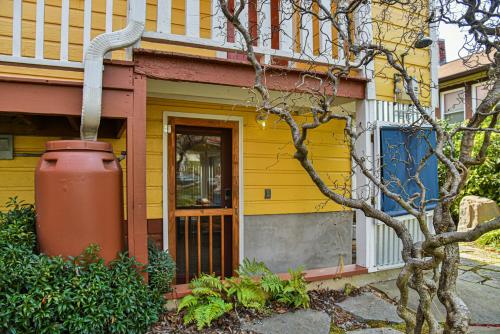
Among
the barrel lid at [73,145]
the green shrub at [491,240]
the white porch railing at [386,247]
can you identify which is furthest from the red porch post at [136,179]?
the green shrub at [491,240]

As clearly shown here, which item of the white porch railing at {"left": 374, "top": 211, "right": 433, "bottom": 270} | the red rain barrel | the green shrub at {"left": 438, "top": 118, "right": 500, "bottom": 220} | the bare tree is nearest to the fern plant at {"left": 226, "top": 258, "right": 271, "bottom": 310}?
the red rain barrel

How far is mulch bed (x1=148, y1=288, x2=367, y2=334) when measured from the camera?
2902 millimetres

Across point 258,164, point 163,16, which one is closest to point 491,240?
point 258,164

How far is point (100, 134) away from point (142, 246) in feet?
5.34

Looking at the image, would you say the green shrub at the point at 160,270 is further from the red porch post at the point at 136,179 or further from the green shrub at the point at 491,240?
the green shrub at the point at 491,240

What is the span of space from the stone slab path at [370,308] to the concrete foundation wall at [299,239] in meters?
1.01

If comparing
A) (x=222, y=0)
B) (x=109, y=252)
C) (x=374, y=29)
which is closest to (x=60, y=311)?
(x=109, y=252)

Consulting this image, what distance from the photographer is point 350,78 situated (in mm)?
3842

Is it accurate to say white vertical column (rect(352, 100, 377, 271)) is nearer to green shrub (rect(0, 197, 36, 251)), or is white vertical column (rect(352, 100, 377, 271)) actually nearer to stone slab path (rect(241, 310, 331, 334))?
stone slab path (rect(241, 310, 331, 334))

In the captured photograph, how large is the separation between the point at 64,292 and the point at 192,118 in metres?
2.43

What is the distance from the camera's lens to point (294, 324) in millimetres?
3084

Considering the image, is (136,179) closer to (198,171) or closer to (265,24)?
(198,171)

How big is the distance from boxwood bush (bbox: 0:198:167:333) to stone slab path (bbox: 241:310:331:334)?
92 centimetres

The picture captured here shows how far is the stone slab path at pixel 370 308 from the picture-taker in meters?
3.30
